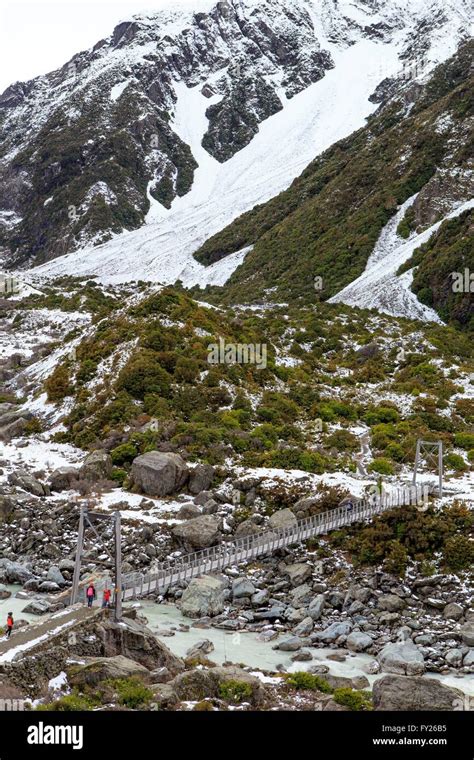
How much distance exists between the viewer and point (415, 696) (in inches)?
546

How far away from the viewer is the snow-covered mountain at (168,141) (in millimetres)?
134000

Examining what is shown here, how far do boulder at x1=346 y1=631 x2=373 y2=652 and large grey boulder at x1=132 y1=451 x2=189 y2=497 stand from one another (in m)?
12.9

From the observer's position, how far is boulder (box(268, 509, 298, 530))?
2747 cm

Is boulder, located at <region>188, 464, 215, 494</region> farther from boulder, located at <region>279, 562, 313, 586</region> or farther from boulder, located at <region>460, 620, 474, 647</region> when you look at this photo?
boulder, located at <region>460, 620, 474, 647</region>

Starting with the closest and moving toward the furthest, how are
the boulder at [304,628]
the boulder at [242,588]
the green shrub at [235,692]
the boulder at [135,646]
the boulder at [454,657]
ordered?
the green shrub at [235,692]
the boulder at [135,646]
the boulder at [454,657]
the boulder at [304,628]
the boulder at [242,588]

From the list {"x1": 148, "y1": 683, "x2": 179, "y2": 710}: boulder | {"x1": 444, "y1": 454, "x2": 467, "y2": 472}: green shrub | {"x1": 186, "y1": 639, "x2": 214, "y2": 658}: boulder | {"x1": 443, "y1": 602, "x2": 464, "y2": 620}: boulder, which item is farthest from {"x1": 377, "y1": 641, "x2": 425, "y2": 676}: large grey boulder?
{"x1": 444, "y1": 454, "x2": 467, "y2": 472}: green shrub

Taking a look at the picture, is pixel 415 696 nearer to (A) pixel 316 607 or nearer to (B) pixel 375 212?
(A) pixel 316 607

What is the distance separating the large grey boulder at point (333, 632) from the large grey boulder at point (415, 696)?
5.76 m

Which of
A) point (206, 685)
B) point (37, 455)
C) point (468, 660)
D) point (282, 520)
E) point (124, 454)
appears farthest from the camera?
point (37, 455)

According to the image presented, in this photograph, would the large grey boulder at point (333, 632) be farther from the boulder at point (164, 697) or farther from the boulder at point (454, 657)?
the boulder at point (164, 697)

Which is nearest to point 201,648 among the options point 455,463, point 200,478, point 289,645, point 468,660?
point 289,645

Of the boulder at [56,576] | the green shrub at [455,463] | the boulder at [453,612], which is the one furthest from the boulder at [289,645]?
the green shrub at [455,463]

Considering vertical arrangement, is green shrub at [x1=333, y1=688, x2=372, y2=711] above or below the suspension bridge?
below

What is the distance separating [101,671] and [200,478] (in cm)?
1685
